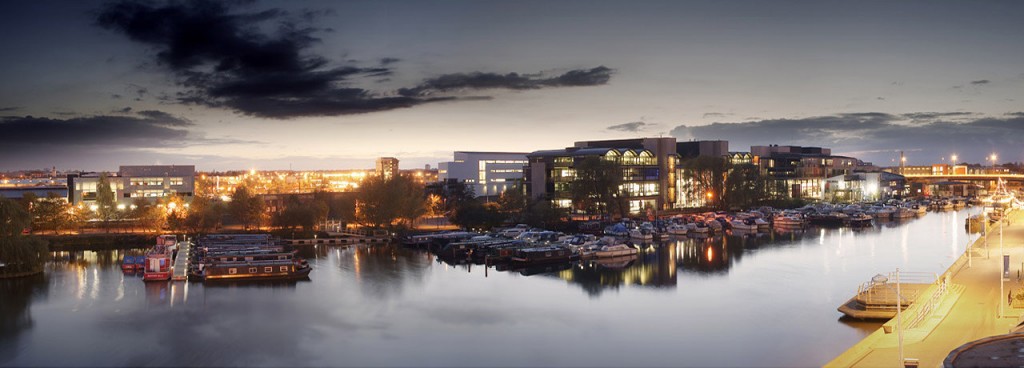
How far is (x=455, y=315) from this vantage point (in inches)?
776

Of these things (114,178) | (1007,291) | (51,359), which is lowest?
(51,359)

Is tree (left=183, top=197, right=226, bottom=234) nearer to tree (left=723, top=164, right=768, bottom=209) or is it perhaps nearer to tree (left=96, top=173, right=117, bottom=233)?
tree (left=96, top=173, right=117, bottom=233)

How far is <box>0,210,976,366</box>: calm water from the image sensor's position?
15781mm

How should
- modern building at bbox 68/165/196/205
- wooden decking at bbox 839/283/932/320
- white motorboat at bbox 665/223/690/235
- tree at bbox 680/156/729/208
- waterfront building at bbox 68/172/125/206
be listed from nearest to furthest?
1. wooden decking at bbox 839/283/932/320
2. white motorboat at bbox 665/223/690/235
3. waterfront building at bbox 68/172/125/206
4. modern building at bbox 68/165/196/205
5. tree at bbox 680/156/729/208

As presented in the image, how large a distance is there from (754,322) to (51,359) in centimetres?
1677

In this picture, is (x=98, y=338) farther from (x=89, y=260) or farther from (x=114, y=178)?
(x=114, y=178)

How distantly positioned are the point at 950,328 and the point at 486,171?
51.5 meters

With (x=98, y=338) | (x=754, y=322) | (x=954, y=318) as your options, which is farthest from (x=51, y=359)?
(x=954, y=318)

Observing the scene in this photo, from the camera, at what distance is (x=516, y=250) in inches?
1153

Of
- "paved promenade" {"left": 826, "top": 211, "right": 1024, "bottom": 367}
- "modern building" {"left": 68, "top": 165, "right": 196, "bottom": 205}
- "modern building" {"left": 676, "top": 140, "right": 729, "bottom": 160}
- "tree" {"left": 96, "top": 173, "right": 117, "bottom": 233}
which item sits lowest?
"paved promenade" {"left": 826, "top": 211, "right": 1024, "bottom": 367}

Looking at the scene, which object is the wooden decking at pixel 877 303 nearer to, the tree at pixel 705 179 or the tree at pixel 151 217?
the tree at pixel 151 217

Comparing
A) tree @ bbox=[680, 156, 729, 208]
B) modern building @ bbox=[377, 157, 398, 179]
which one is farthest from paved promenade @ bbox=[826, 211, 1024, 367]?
modern building @ bbox=[377, 157, 398, 179]

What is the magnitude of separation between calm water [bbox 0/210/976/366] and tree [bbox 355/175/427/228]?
29.0 feet

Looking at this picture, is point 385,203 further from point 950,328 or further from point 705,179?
point 950,328
